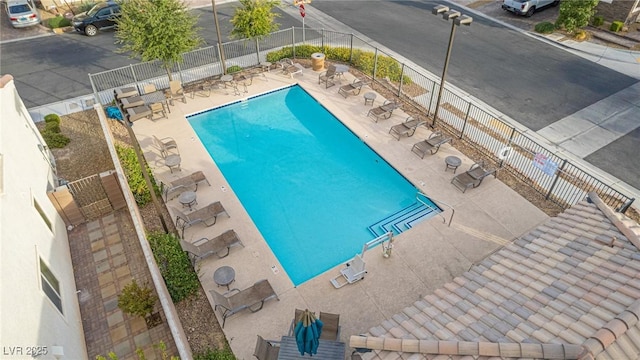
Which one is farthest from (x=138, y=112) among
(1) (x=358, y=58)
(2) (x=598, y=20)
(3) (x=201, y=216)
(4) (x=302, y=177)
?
(2) (x=598, y=20)

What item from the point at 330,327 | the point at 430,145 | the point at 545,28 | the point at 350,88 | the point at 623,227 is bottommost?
the point at 330,327

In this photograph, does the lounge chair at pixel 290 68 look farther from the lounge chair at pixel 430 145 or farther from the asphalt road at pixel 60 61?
the lounge chair at pixel 430 145

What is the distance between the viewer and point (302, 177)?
679 inches

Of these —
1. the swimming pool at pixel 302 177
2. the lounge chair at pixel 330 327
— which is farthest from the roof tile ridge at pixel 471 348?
the swimming pool at pixel 302 177

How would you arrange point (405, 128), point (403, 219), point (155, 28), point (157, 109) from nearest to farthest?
point (403, 219) → point (405, 128) → point (155, 28) → point (157, 109)

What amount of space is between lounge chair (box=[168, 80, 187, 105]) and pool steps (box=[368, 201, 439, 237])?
1258 centimetres

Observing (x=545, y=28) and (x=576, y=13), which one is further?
(x=545, y=28)

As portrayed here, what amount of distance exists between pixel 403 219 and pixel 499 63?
15235 millimetres

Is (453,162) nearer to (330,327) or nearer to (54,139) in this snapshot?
(330,327)

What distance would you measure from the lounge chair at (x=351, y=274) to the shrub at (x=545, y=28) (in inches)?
988

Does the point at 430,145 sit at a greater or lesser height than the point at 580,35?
lesser

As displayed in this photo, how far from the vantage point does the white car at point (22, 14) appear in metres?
27.7

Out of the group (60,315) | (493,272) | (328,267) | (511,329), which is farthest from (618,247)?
(60,315)

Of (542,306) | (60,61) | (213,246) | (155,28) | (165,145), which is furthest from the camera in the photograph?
(60,61)
